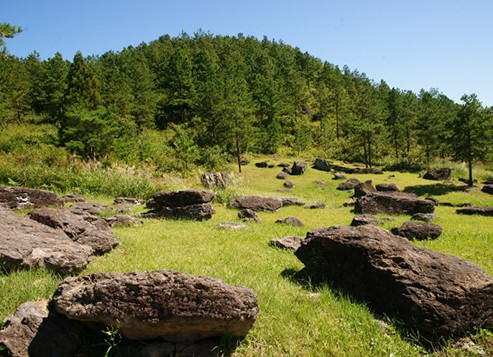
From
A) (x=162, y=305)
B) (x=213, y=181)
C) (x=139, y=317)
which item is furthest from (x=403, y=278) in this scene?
(x=213, y=181)

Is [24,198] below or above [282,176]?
above

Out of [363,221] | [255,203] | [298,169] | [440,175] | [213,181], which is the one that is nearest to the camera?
[363,221]

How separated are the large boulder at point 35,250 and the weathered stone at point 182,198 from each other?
636 cm

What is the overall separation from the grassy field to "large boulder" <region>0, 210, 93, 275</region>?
0.31 metres

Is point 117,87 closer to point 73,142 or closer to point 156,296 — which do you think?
point 73,142

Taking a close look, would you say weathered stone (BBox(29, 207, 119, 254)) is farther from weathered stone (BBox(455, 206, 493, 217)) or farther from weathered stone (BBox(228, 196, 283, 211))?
weathered stone (BBox(455, 206, 493, 217))

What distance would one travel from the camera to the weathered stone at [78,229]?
24.1 ft

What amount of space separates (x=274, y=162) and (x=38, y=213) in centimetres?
3925

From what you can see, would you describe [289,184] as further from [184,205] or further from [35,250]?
[35,250]

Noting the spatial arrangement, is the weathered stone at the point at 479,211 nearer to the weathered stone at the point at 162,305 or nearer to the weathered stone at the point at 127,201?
the weathered stone at the point at 127,201

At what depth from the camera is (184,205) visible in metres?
13.2

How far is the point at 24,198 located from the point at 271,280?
36.3ft

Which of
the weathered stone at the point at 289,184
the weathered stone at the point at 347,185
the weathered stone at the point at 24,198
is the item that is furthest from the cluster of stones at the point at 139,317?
the weathered stone at the point at 289,184

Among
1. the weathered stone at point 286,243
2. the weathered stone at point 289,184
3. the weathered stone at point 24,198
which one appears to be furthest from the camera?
the weathered stone at point 289,184
